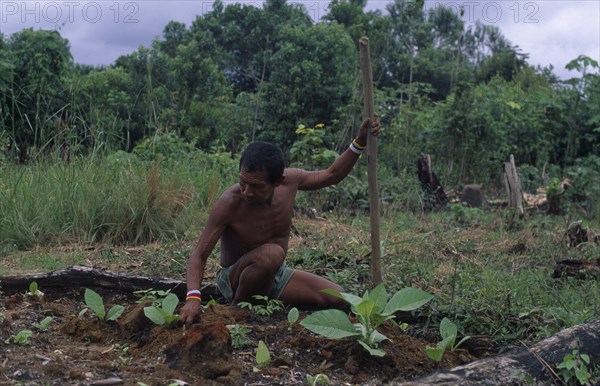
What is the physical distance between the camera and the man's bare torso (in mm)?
3861

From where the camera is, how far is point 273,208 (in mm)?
3910

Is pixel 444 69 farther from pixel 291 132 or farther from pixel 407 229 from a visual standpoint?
pixel 407 229

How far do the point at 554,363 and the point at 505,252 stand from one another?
3173mm

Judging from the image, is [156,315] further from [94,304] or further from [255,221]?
[255,221]

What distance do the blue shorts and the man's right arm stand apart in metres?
0.31

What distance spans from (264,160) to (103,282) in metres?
1.28

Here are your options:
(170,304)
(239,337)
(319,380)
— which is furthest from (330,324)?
(170,304)

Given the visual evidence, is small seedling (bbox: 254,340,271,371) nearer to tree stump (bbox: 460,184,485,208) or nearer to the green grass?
the green grass

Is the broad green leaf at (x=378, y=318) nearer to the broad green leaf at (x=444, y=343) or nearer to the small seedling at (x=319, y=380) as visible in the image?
the broad green leaf at (x=444, y=343)

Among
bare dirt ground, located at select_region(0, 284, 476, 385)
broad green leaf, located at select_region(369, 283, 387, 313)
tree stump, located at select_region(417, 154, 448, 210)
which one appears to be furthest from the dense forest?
broad green leaf, located at select_region(369, 283, 387, 313)

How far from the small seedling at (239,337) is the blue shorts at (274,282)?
652 millimetres

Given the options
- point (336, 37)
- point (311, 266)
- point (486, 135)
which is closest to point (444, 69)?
point (336, 37)

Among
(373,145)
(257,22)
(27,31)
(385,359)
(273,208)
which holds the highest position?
(257,22)

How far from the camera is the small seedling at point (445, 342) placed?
126 inches
